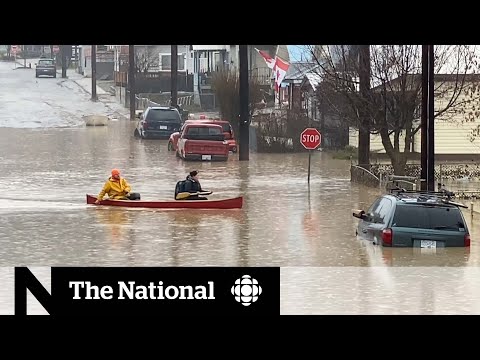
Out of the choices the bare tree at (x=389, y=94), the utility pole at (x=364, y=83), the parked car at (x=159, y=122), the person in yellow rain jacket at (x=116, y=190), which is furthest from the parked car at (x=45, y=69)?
the person in yellow rain jacket at (x=116, y=190)

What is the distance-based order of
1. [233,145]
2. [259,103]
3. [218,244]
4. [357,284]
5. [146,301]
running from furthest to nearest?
[259,103], [233,145], [218,244], [357,284], [146,301]

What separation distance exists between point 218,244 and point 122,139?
3480 cm

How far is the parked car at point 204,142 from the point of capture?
46.9m

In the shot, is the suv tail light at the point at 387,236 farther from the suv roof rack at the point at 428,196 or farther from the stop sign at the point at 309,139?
the stop sign at the point at 309,139

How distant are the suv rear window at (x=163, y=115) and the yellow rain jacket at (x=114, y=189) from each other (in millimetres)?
26448

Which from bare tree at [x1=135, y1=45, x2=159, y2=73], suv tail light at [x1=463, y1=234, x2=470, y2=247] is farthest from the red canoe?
bare tree at [x1=135, y1=45, x2=159, y2=73]

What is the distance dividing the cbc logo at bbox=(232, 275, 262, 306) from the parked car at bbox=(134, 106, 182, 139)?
152ft

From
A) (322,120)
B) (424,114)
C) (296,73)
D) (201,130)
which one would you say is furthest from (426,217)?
(296,73)

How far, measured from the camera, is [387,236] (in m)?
21.7

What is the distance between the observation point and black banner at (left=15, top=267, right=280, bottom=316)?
9992mm

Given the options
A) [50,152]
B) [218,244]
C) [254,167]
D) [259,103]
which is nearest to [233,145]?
[254,167]

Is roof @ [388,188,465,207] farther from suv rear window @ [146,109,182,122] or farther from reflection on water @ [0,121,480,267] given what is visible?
suv rear window @ [146,109,182,122]
